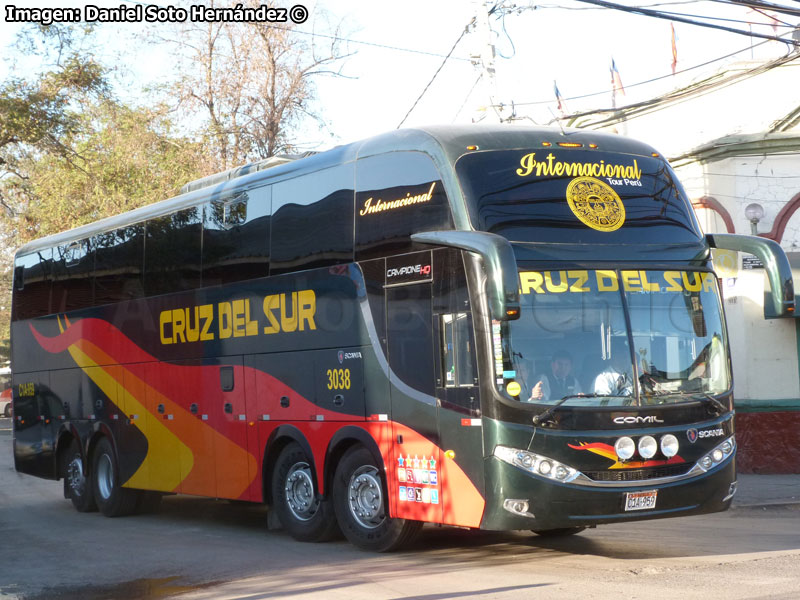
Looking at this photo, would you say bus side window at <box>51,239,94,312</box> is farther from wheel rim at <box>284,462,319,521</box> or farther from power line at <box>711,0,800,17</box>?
power line at <box>711,0,800,17</box>

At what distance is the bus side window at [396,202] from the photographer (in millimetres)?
10234

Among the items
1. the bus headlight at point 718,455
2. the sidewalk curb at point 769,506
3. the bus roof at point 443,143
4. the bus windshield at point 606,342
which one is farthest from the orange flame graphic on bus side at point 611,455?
the sidewalk curb at point 769,506

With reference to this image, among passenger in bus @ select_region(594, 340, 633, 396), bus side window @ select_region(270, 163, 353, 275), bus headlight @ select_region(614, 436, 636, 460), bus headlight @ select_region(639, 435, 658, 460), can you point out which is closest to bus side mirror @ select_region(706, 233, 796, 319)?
passenger in bus @ select_region(594, 340, 633, 396)

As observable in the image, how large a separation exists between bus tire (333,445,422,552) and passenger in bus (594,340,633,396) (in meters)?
2.48

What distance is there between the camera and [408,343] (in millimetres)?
10469

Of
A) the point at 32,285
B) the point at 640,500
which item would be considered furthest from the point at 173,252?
the point at 640,500

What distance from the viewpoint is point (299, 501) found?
12.2m

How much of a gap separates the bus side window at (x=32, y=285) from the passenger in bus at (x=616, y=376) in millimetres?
11337

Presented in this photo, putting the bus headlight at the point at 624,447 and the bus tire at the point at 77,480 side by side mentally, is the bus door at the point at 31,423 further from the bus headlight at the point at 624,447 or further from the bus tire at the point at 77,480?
the bus headlight at the point at 624,447

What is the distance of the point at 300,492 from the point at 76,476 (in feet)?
20.8

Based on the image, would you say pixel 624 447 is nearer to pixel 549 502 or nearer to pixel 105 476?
pixel 549 502

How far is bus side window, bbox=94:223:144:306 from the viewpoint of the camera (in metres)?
15.5

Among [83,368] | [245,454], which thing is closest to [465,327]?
[245,454]

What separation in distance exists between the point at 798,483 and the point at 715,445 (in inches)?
304
